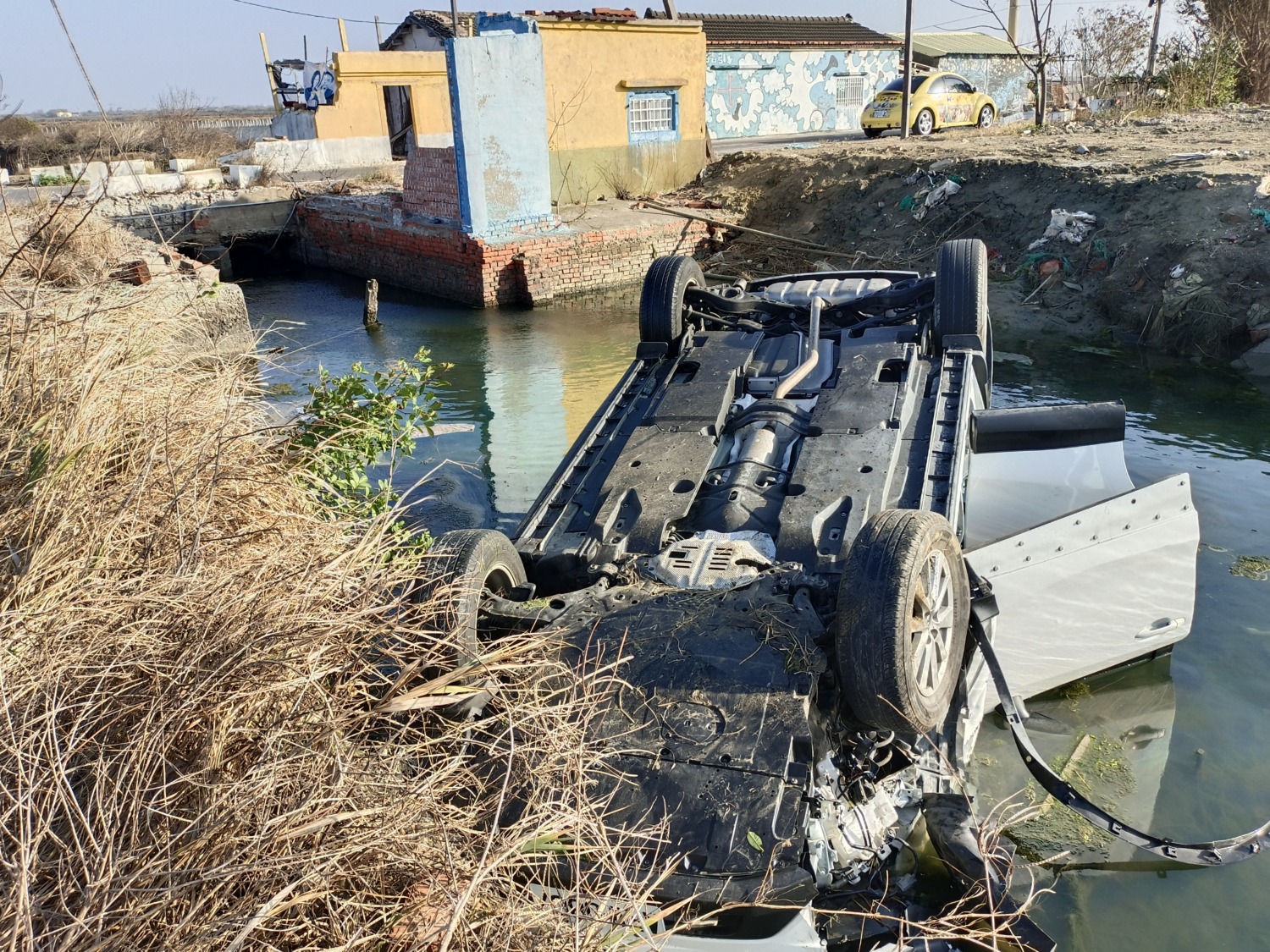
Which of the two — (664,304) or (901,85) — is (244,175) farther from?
(664,304)

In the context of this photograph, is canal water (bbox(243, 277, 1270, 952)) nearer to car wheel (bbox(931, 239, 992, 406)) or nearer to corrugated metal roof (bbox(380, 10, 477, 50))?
car wheel (bbox(931, 239, 992, 406))

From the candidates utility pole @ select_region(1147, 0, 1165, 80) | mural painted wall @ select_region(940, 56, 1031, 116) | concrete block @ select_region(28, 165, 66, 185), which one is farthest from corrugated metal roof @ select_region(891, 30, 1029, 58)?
concrete block @ select_region(28, 165, 66, 185)

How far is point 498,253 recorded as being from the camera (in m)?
14.7

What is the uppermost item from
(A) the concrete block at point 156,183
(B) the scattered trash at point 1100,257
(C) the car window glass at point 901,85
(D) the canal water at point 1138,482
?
(C) the car window glass at point 901,85

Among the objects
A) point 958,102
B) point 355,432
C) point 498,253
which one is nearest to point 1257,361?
point 355,432

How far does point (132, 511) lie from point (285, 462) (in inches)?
45.4

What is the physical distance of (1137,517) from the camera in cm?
477

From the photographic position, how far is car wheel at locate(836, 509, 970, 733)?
331cm

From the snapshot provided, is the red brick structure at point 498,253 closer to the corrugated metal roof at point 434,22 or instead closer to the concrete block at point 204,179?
the concrete block at point 204,179

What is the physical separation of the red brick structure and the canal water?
18.9 inches

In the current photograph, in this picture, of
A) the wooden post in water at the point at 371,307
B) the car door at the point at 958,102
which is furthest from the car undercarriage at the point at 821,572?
the car door at the point at 958,102

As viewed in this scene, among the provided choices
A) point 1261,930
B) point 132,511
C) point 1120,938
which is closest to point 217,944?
point 132,511

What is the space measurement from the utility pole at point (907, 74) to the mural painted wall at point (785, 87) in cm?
709

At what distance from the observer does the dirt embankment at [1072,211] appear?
10.4m
